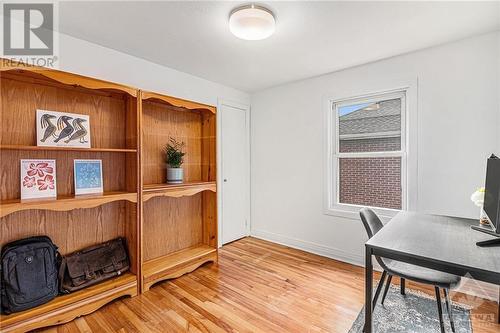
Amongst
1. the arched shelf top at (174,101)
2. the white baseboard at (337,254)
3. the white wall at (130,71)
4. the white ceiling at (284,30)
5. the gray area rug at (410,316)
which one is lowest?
the gray area rug at (410,316)

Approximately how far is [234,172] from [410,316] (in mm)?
2637

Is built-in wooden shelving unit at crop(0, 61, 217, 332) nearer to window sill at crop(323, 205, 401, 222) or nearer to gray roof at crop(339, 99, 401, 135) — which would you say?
window sill at crop(323, 205, 401, 222)

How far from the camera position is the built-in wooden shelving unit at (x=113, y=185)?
1.82 metres

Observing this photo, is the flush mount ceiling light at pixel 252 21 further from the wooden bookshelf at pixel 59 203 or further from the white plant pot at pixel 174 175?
the wooden bookshelf at pixel 59 203

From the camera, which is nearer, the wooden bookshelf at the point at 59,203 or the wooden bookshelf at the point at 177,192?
the wooden bookshelf at the point at 59,203

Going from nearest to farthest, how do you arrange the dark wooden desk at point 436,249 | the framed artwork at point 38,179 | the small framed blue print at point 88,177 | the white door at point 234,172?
the dark wooden desk at point 436,249 < the framed artwork at point 38,179 < the small framed blue print at point 88,177 < the white door at point 234,172

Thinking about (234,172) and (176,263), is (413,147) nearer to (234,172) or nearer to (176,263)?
(234,172)

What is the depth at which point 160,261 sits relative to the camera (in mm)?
2584

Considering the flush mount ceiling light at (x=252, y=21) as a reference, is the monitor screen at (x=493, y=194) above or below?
below

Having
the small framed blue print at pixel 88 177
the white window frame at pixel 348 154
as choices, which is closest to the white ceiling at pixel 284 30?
the white window frame at pixel 348 154

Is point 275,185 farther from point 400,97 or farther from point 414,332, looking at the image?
point 414,332

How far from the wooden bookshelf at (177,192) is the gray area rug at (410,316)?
1807mm

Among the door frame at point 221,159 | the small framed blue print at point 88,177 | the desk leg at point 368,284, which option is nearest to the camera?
the desk leg at point 368,284

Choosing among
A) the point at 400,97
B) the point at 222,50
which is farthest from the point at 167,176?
the point at 400,97
